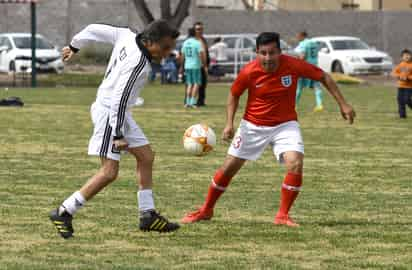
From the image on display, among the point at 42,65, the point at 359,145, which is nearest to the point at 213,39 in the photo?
the point at 42,65

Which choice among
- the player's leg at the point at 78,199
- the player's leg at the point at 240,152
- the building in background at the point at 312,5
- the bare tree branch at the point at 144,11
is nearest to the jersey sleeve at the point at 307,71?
the player's leg at the point at 240,152

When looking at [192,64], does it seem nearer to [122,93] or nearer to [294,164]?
[294,164]

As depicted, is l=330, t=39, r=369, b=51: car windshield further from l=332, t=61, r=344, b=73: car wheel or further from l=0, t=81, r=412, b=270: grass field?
l=0, t=81, r=412, b=270: grass field

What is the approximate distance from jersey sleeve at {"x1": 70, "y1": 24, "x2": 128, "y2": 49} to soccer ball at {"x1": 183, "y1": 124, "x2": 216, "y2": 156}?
5272mm

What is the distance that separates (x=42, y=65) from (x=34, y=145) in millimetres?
22915

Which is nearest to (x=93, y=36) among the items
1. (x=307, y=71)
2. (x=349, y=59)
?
(x=307, y=71)

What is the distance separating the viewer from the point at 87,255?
8.55 m

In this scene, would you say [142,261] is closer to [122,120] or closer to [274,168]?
[122,120]

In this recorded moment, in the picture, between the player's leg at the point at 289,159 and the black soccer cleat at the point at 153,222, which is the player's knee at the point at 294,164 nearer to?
the player's leg at the point at 289,159

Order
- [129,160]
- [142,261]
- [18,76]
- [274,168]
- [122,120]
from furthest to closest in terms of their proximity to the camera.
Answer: [18,76], [129,160], [274,168], [122,120], [142,261]

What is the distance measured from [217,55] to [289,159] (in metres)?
32.3

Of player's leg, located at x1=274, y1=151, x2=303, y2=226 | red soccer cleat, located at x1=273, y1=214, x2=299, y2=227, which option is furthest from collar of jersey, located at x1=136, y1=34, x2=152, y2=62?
red soccer cleat, located at x1=273, y1=214, x2=299, y2=227

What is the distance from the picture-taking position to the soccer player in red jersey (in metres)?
10.1

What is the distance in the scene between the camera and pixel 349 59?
43.0 meters
